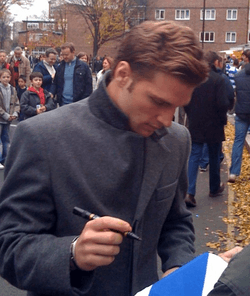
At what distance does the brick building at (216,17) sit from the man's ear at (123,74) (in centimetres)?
7844

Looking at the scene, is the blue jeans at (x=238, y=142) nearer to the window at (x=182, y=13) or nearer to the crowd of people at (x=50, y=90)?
the crowd of people at (x=50, y=90)

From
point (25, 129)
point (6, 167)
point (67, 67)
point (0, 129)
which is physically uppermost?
point (25, 129)

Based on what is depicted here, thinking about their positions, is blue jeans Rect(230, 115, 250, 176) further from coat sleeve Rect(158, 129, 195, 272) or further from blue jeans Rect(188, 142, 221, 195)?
coat sleeve Rect(158, 129, 195, 272)

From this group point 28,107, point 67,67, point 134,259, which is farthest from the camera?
point 67,67

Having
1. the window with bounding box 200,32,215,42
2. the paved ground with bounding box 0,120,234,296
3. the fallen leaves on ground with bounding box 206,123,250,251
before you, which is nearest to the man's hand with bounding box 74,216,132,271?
the paved ground with bounding box 0,120,234,296

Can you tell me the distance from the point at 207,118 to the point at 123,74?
6250mm

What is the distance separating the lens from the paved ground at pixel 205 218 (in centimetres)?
593

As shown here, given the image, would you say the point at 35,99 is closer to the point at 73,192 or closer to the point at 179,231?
the point at 179,231

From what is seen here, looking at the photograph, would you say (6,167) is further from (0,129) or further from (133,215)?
(0,129)

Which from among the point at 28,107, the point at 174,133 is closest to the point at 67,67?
the point at 28,107

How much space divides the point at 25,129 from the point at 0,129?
840cm

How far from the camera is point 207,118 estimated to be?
26.3ft

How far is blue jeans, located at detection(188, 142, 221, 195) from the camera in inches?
311

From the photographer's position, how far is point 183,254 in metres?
2.09
